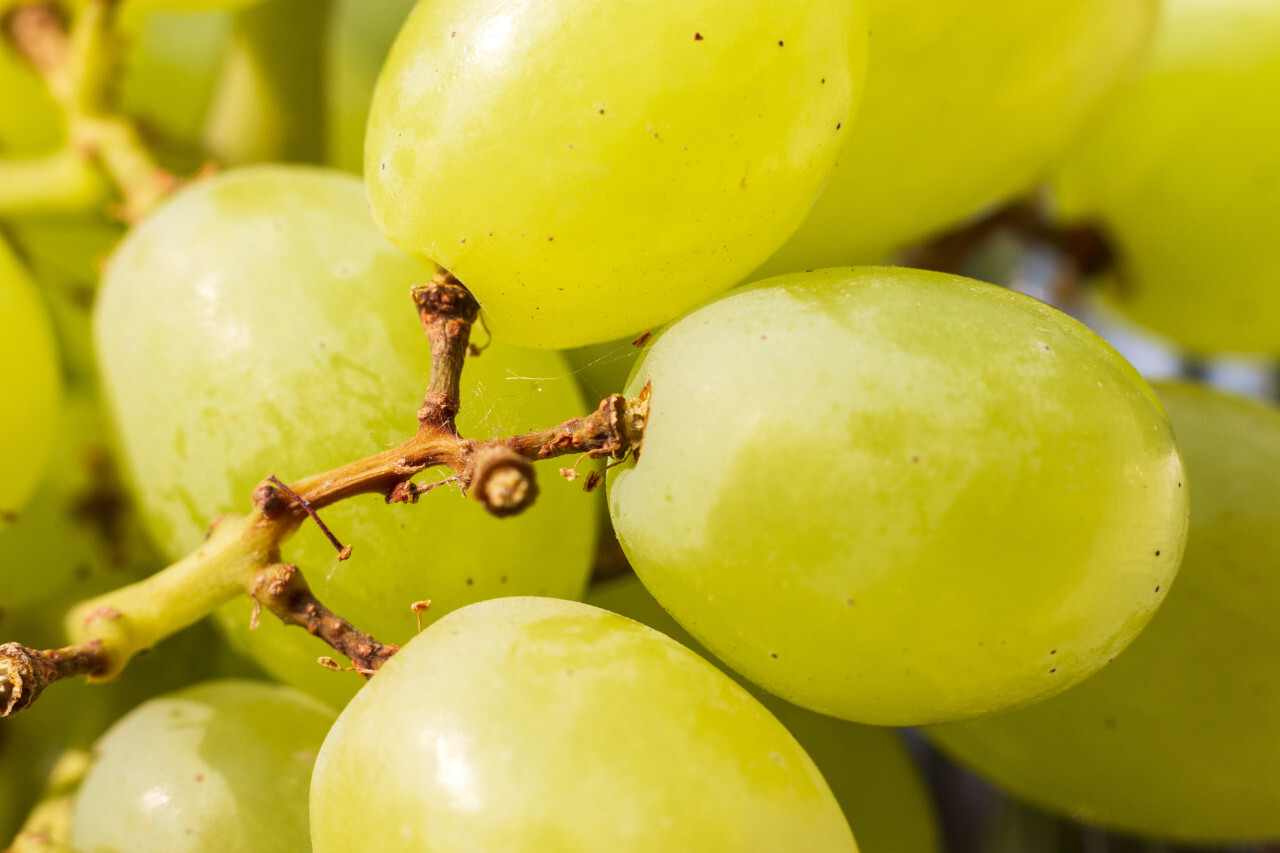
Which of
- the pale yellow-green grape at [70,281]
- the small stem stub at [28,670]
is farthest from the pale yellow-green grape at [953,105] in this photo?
the pale yellow-green grape at [70,281]

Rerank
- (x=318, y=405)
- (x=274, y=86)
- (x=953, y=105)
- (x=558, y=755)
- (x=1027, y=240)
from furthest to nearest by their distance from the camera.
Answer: (x=1027, y=240) → (x=274, y=86) → (x=953, y=105) → (x=318, y=405) → (x=558, y=755)

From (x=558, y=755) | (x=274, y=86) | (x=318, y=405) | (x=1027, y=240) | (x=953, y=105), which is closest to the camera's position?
(x=558, y=755)

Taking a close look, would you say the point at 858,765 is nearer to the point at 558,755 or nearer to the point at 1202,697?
the point at 1202,697

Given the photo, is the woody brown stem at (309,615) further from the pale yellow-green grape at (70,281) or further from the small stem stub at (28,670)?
the pale yellow-green grape at (70,281)

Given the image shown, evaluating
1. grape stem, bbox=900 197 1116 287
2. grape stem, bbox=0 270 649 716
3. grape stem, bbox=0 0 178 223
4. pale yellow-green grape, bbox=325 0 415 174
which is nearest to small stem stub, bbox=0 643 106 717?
grape stem, bbox=0 270 649 716

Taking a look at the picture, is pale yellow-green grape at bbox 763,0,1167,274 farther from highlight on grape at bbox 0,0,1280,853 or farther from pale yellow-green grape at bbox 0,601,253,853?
pale yellow-green grape at bbox 0,601,253,853

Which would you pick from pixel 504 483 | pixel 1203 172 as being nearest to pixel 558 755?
pixel 504 483

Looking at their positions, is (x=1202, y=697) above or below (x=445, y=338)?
below
